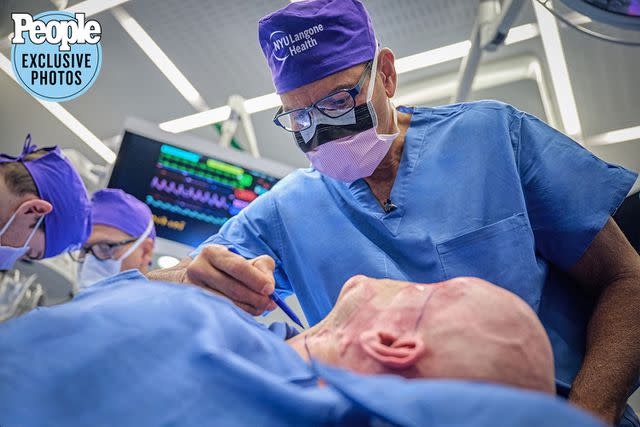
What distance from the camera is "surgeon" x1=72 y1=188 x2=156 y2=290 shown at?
8.73ft

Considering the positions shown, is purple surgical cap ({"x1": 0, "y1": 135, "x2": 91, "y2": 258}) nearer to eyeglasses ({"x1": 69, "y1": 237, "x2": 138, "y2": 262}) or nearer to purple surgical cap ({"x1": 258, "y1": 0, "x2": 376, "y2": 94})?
eyeglasses ({"x1": 69, "y1": 237, "x2": 138, "y2": 262})

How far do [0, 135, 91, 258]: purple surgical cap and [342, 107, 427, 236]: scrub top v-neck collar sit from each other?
46.4 inches

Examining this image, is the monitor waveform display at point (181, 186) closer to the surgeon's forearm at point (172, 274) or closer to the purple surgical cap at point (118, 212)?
the purple surgical cap at point (118, 212)

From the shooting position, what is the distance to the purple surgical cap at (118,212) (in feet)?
8.70

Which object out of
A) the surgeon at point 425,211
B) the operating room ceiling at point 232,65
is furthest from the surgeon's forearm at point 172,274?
the operating room ceiling at point 232,65

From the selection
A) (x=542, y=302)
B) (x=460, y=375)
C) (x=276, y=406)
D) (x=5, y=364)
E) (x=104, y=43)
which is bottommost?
(x=542, y=302)

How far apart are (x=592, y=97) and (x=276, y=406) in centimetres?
340

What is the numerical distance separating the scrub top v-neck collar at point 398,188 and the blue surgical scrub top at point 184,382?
1.94 ft

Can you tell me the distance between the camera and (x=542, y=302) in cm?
130

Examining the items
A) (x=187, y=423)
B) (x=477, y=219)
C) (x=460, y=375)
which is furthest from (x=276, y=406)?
(x=477, y=219)

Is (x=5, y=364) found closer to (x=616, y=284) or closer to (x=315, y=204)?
(x=315, y=204)

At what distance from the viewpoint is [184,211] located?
115 inches

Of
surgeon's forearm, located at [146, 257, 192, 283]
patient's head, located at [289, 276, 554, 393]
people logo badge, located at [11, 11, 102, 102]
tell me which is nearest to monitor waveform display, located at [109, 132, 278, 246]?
people logo badge, located at [11, 11, 102, 102]

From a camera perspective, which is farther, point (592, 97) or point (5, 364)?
point (592, 97)
